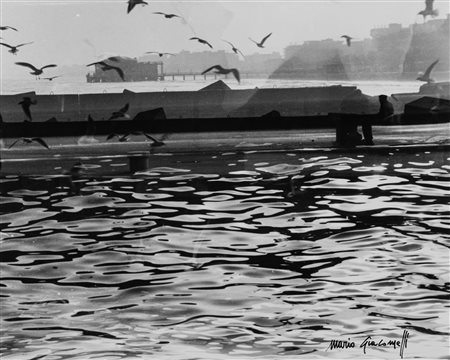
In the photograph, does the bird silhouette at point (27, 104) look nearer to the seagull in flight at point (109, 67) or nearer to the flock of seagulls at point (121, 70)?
the flock of seagulls at point (121, 70)

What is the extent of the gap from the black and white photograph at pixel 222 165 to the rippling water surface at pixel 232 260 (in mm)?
13

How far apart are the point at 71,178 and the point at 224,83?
4.21ft

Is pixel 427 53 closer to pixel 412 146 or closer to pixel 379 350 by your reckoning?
pixel 412 146

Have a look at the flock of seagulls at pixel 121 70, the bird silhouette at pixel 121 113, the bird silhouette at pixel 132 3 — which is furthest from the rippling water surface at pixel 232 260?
the bird silhouette at pixel 132 3

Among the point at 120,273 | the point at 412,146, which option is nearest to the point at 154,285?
the point at 120,273

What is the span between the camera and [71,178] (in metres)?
4.38
